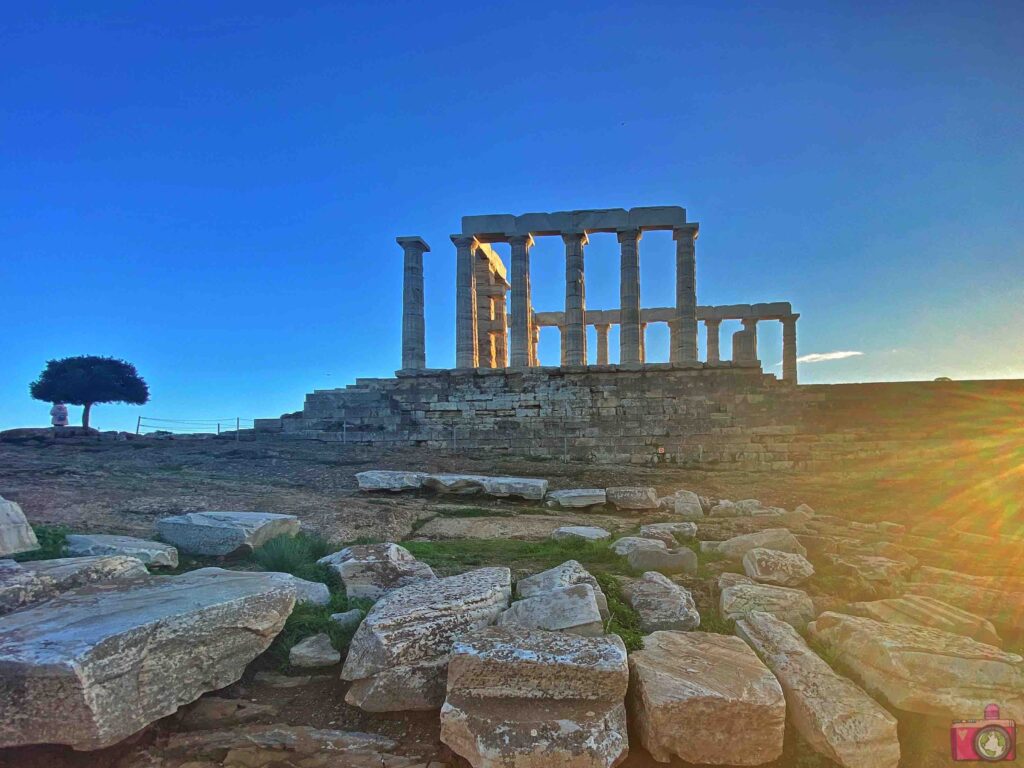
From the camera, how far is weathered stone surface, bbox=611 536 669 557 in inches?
231

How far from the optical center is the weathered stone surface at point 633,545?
5871mm

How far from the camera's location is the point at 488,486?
10.2 metres

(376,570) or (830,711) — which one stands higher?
(376,570)

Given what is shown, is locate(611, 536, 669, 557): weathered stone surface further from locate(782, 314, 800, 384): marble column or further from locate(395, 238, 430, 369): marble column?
locate(782, 314, 800, 384): marble column

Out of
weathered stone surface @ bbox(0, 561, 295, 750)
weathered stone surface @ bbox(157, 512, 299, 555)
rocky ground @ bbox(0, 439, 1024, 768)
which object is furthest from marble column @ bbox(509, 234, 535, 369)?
weathered stone surface @ bbox(0, 561, 295, 750)

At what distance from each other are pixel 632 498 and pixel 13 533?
806 centimetres

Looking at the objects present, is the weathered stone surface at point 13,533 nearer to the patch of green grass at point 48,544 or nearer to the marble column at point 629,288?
the patch of green grass at point 48,544

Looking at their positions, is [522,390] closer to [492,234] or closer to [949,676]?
[492,234]

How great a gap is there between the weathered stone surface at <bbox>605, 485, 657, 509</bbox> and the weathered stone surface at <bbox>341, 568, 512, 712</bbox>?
18.3 feet

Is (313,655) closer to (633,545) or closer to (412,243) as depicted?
(633,545)

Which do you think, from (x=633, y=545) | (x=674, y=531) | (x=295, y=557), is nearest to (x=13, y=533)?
(x=295, y=557)

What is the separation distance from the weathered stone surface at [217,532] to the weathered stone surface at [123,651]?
5.63ft

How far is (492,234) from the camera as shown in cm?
2314

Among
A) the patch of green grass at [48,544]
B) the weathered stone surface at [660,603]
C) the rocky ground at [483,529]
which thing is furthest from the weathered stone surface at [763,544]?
the patch of green grass at [48,544]
